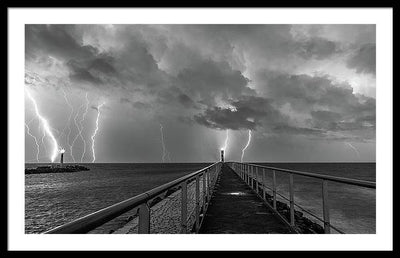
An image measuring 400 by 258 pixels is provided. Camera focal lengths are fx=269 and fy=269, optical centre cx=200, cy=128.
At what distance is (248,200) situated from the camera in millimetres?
7266

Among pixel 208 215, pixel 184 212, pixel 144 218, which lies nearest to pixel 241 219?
pixel 208 215

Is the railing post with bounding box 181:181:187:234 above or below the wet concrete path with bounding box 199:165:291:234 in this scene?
above

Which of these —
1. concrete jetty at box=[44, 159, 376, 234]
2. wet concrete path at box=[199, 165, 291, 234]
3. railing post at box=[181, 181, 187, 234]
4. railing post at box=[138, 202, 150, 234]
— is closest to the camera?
concrete jetty at box=[44, 159, 376, 234]

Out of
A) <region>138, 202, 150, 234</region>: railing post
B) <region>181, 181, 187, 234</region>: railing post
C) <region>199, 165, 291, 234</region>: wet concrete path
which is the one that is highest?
<region>138, 202, 150, 234</region>: railing post

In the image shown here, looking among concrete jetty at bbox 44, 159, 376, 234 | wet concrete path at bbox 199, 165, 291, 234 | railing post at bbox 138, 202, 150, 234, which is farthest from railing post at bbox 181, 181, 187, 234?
wet concrete path at bbox 199, 165, 291, 234

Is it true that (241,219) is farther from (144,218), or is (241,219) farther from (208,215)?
(144,218)

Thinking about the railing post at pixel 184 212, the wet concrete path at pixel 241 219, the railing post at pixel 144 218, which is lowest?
the wet concrete path at pixel 241 219

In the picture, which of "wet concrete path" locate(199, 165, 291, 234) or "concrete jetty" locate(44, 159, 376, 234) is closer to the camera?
"concrete jetty" locate(44, 159, 376, 234)

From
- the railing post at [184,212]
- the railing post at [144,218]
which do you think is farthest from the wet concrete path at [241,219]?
the railing post at [144,218]

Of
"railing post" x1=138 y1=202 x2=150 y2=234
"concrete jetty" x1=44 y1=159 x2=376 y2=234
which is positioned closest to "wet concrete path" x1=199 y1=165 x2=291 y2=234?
"concrete jetty" x1=44 y1=159 x2=376 y2=234

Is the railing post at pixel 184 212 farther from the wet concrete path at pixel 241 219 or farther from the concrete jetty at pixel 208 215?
the wet concrete path at pixel 241 219

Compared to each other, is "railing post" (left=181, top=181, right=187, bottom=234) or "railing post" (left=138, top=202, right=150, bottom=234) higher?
"railing post" (left=138, top=202, right=150, bottom=234)

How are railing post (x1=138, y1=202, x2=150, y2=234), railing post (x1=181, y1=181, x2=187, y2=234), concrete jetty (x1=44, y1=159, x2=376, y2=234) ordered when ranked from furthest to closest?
railing post (x1=181, y1=181, x2=187, y2=234), railing post (x1=138, y1=202, x2=150, y2=234), concrete jetty (x1=44, y1=159, x2=376, y2=234)

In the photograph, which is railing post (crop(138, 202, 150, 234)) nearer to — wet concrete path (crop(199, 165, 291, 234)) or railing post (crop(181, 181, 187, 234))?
railing post (crop(181, 181, 187, 234))
